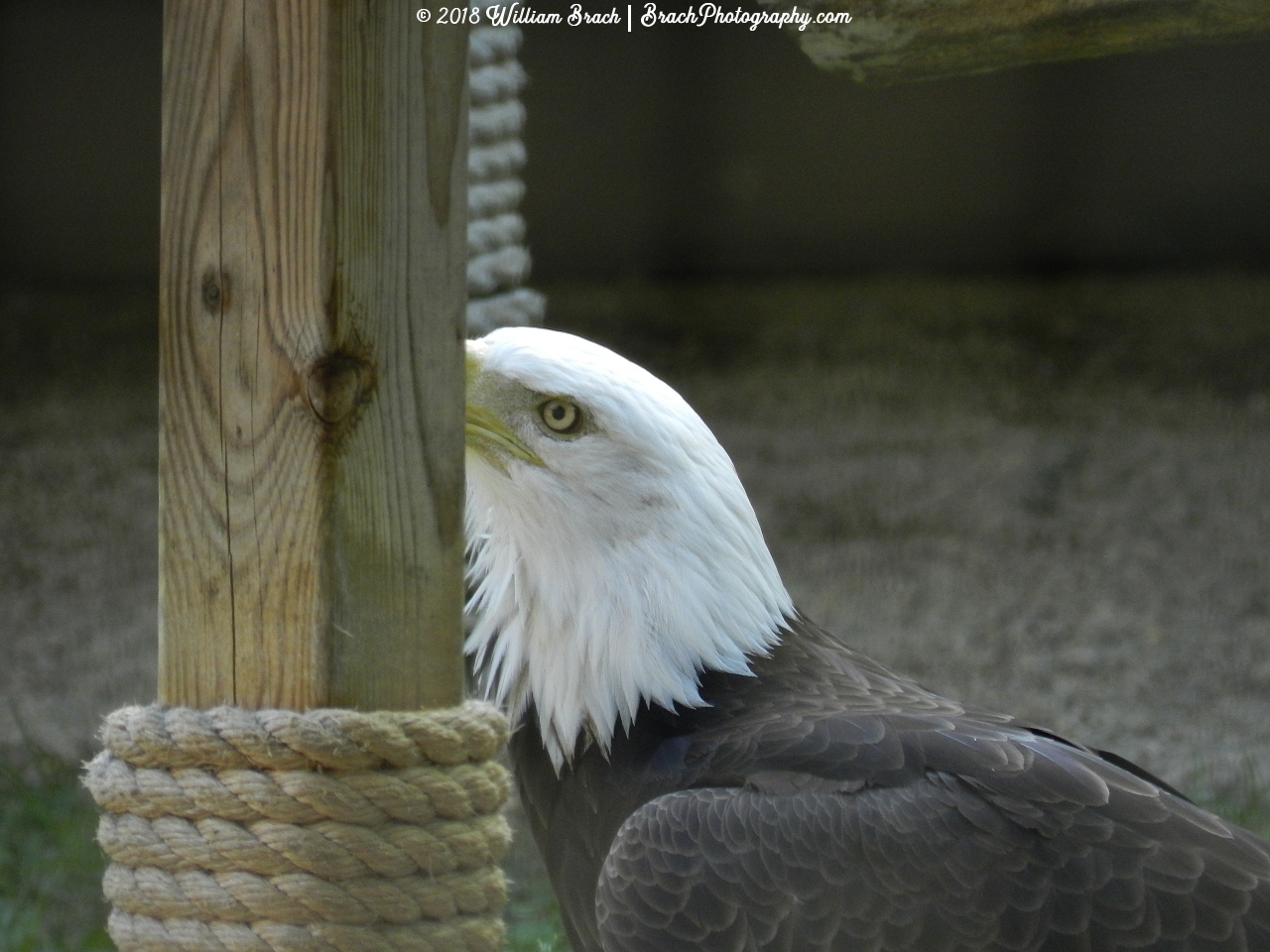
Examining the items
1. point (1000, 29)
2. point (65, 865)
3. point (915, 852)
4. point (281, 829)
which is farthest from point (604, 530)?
point (65, 865)

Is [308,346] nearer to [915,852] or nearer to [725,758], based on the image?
[725,758]

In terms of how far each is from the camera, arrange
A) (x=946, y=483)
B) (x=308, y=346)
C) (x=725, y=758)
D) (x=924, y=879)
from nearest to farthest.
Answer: (x=308, y=346), (x=924, y=879), (x=725, y=758), (x=946, y=483)

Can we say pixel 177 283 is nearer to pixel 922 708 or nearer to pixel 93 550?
pixel 922 708

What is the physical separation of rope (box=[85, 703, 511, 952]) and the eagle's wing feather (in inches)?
14.1

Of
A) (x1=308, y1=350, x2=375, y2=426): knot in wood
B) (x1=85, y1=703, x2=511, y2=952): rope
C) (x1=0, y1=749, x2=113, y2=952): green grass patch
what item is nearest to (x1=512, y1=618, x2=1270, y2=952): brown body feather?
(x1=85, y1=703, x2=511, y2=952): rope

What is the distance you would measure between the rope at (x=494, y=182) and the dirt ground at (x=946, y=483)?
258 centimetres

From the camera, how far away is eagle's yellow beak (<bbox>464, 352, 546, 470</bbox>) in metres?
2.15

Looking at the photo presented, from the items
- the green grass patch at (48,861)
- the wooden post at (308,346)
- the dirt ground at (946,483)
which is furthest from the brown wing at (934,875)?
the dirt ground at (946,483)

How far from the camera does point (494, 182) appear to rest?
2.69 metres

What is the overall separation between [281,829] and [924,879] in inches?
31.5

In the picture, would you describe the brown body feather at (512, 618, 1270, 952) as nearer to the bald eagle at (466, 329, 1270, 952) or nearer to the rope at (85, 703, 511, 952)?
the bald eagle at (466, 329, 1270, 952)

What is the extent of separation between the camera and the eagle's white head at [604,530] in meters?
2.12

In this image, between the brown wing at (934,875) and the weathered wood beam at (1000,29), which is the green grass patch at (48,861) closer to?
the brown wing at (934,875)

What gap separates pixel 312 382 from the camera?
1548 mm
